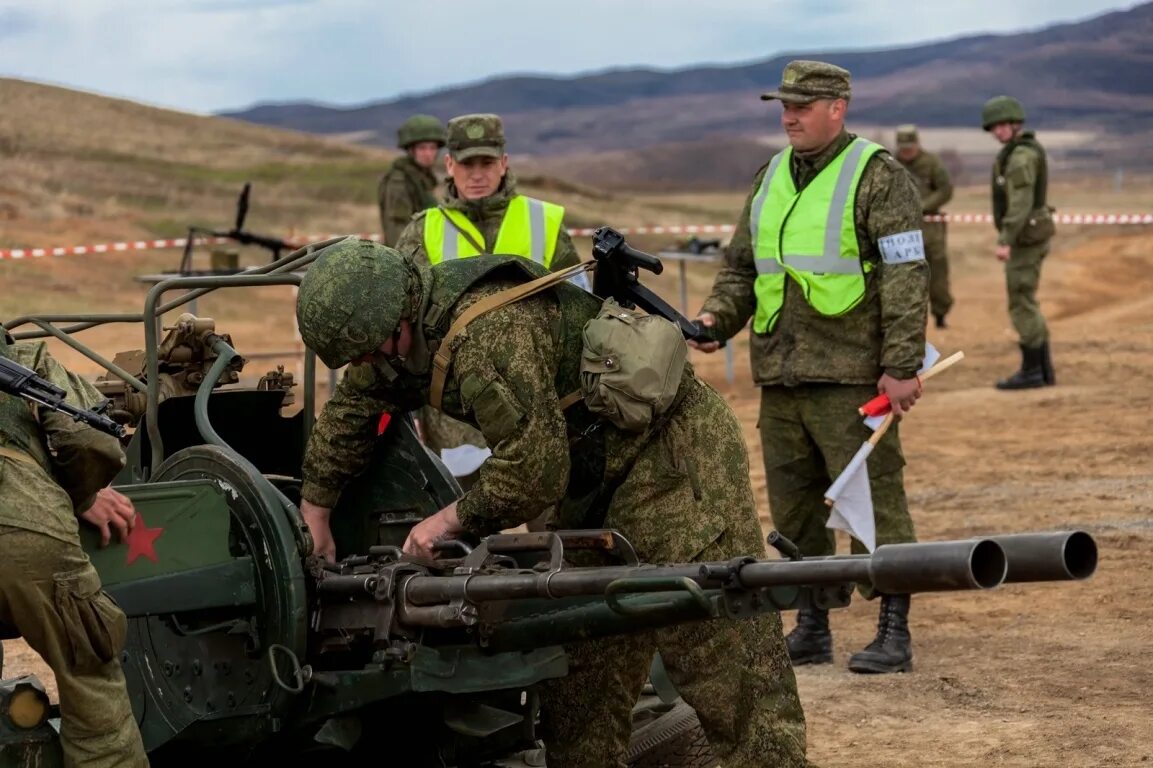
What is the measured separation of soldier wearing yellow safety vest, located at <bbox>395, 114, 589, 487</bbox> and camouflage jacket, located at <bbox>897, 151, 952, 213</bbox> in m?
12.1

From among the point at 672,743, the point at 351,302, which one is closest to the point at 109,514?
the point at 351,302

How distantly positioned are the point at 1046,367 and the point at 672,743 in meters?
10.1

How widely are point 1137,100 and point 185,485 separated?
338ft

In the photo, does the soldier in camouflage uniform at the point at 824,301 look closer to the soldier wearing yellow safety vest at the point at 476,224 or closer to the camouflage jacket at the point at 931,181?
the soldier wearing yellow safety vest at the point at 476,224

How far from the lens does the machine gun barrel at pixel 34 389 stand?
486 cm

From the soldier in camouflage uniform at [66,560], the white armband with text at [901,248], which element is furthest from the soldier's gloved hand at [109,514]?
the white armband with text at [901,248]

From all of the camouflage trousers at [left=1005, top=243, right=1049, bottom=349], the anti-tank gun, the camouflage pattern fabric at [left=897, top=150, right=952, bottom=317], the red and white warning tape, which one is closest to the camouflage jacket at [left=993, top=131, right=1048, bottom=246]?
the camouflage trousers at [left=1005, top=243, right=1049, bottom=349]

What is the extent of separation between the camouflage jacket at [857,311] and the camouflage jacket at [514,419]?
1775mm

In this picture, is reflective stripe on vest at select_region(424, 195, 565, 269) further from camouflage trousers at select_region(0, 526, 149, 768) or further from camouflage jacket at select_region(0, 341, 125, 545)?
camouflage trousers at select_region(0, 526, 149, 768)

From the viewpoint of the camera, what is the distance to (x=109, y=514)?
5.20m

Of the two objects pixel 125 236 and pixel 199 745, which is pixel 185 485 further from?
pixel 125 236

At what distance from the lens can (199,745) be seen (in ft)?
18.2

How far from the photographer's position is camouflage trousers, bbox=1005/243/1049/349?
15.4 m

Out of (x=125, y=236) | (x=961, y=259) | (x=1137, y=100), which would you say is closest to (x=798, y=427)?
(x=125, y=236)
